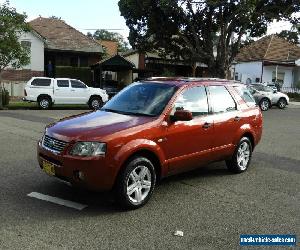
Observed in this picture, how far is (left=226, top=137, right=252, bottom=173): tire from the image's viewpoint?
24.5 feet

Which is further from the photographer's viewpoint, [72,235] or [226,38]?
[226,38]

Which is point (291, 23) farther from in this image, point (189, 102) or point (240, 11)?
point (189, 102)

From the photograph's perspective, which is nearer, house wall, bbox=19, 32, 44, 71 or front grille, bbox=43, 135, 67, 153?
front grille, bbox=43, 135, 67, 153

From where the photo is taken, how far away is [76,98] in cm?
2280

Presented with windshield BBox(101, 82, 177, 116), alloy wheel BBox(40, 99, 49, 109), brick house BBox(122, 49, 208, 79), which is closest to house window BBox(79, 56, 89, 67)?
brick house BBox(122, 49, 208, 79)

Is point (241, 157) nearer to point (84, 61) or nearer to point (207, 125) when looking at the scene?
point (207, 125)

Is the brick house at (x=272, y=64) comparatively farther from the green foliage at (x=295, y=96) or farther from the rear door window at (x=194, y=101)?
the rear door window at (x=194, y=101)

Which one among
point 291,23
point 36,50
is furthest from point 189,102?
point 36,50

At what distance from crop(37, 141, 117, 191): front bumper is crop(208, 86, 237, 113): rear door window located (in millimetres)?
2554

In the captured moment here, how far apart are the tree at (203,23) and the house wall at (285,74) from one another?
576 inches

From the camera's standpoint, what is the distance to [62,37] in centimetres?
3662

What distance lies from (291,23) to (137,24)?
1060 cm

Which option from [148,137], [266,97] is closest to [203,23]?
[266,97]

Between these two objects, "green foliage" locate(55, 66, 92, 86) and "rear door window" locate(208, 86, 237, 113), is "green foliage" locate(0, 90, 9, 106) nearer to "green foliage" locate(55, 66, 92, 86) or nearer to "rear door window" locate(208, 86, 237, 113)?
"green foliage" locate(55, 66, 92, 86)
